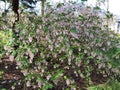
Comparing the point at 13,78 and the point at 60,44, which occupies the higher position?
the point at 60,44

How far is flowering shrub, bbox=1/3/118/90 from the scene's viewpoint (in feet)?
21.7

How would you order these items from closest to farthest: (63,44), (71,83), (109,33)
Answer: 1. (63,44)
2. (71,83)
3. (109,33)

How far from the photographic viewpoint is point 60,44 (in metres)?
6.78

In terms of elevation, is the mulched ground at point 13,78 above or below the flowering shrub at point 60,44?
below

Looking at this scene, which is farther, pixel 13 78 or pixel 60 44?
pixel 13 78

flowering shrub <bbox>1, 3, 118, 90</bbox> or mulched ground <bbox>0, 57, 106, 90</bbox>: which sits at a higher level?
flowering shrub <bbox>1, 3, 118, 90</bbox>

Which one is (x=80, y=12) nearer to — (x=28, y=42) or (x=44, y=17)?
(x=44, y=17)

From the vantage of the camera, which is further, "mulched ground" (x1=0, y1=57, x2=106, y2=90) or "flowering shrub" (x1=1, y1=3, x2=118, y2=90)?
"mulched ground" (x1=0, y1=57, x2=106, y2=90)

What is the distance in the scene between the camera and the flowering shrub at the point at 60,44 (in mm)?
6625

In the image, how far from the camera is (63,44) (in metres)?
6.70

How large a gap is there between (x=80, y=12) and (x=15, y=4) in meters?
2.75

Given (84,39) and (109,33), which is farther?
(109,33)

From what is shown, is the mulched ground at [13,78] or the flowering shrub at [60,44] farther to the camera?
the mulched ground at [13,78]

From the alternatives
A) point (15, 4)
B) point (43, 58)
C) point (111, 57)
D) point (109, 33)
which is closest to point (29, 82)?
point (43, 58)
